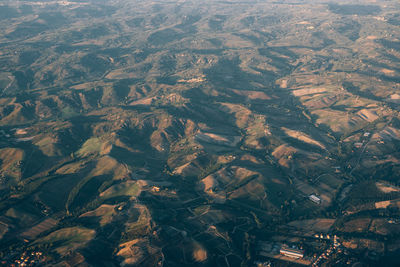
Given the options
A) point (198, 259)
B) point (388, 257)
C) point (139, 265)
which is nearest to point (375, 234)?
point (388, 257)

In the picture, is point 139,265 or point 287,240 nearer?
point 139,265

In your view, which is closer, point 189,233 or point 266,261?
point 266,261

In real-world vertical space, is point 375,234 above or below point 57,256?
below

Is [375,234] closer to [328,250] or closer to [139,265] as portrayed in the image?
[328,250]

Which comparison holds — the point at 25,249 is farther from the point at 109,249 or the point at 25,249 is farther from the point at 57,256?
the point at 109,249

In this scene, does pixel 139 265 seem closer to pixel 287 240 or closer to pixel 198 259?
pixel 198 259

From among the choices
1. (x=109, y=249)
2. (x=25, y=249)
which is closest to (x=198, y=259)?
(x=109, y=249)

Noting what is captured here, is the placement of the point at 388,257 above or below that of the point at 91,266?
below

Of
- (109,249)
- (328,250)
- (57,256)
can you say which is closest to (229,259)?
(328,250)
